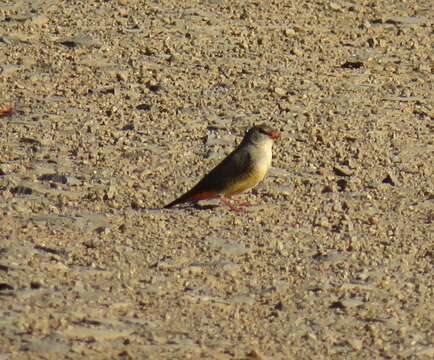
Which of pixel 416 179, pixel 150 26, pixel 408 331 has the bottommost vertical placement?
pixel 408 331

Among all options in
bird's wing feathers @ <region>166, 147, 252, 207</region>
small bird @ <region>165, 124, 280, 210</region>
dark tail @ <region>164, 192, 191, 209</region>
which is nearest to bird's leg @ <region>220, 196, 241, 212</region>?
small bird @ <region>165, 124, 280, 210</region>

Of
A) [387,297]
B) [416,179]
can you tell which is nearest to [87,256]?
[387,297]

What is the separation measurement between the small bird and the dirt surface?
13cm

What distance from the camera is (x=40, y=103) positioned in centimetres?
1150

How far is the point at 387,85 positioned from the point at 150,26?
2380mm

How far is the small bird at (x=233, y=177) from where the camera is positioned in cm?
958

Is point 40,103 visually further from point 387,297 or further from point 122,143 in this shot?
point 387,297

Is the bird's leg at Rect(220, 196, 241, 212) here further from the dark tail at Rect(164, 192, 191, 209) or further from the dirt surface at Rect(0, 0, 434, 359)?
the dark tail at Rect(164, 192, 191, 209)

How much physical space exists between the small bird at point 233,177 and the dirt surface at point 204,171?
0.13m

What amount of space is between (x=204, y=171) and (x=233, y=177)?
2.78 feet

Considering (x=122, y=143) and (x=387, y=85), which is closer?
(x=122, y=143)

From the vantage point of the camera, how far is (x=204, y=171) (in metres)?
10.4

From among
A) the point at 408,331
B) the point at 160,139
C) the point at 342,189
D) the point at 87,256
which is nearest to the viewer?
the point at 408,331

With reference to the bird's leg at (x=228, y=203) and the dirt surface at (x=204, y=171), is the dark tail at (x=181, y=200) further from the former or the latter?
the bird's leg at (x=228, y=203)
